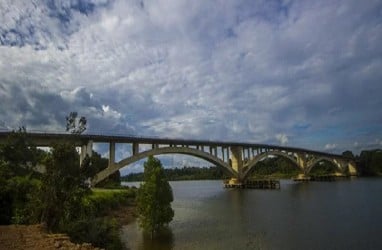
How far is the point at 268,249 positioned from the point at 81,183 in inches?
471

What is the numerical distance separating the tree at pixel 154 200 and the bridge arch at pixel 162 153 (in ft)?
85.7

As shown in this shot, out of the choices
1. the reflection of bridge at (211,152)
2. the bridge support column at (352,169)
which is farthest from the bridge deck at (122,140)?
the bridge support column at (352,169)

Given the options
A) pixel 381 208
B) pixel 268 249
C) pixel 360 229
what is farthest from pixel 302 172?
pixel 268 249

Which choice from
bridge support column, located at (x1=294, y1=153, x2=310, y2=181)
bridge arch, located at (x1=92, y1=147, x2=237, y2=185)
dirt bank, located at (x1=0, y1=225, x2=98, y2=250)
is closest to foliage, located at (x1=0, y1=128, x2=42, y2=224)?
dirt bank, located at (x1=0, y1=225, x2=98, y2=250)

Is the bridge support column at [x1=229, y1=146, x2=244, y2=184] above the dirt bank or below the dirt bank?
above

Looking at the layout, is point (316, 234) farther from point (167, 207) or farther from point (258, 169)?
point (258, 169)

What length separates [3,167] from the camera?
24125 mm

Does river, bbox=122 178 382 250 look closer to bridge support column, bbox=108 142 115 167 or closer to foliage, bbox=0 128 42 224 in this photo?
foliage, bbox=0 128 42 224

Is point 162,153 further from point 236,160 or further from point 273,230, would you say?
point 273,230

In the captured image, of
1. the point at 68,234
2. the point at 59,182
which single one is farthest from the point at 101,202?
the point at 59,182

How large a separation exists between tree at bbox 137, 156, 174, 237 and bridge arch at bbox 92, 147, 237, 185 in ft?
85.7

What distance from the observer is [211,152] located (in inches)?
3438

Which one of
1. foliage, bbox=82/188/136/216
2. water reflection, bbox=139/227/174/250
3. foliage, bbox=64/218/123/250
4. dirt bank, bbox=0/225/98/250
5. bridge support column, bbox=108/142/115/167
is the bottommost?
water reflection, bbox=139/227/174/250

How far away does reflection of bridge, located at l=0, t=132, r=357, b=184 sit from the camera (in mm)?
56281
